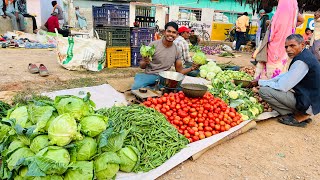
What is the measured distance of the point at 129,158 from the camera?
246cm

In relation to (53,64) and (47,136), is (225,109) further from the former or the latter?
(53,64)

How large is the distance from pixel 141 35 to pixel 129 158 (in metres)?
5.28

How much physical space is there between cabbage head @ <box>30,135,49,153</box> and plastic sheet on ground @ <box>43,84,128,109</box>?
86.7 inches

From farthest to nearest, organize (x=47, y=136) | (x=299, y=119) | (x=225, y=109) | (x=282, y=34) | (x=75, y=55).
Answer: (x=75, y=55), (x=282, y=34), (x=299, y=119), (x=225, y=109), (x=47, y=136)

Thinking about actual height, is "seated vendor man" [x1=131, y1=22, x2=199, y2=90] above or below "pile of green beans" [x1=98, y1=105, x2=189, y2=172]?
above

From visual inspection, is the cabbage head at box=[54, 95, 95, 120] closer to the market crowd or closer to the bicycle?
the market crowd

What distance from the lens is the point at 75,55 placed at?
6.54 m

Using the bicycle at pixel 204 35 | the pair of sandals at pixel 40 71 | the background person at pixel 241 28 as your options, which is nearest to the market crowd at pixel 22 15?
the pair of sandals at pixel 40 71

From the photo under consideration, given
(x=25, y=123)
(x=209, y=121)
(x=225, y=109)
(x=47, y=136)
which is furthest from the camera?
(x=225, y=109)

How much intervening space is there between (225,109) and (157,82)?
4.75ft

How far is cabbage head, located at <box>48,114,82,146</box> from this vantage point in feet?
6.77

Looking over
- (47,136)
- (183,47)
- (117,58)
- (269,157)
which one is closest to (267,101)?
(269,157)

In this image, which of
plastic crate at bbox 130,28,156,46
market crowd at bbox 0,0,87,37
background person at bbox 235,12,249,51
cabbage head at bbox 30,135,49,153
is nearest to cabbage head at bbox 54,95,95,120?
cabbage head at bbox 30,135,49,153

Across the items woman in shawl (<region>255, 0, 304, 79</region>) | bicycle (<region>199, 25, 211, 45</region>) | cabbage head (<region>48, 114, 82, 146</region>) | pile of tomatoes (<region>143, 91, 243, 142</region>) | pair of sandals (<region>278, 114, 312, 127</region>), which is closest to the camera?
cabbage head (<region>48, 114, 82, 146</region>)
